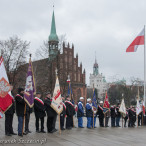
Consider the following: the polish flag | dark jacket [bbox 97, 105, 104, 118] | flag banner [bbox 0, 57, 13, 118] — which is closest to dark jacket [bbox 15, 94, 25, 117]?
flag banner [bbox 0, 57, 13, 118]

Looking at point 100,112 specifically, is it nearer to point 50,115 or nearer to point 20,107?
point 50,115

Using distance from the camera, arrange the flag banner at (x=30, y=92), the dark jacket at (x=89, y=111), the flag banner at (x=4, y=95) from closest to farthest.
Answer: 1. the flag banner at (x=4, y=95)
2. the flag banner at (x=30, y=92)
3. the dark jacket at (x=89, y=111)

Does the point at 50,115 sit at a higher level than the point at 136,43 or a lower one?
lower

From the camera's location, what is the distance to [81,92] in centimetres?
6550

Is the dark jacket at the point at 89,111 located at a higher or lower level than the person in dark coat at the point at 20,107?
lower

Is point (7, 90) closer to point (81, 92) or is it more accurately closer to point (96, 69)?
point (81, 92)

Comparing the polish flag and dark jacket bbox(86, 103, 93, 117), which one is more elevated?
the polish flag

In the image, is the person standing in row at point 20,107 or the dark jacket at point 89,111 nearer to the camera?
the person standing in row at point 20,107

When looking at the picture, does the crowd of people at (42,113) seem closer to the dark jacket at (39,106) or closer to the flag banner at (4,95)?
the dark jacket at (39,106)

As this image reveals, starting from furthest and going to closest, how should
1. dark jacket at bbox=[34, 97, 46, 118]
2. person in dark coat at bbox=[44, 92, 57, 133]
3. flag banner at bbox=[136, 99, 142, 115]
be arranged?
flag banner at bbox=[136, 99, 142, 115] < person in dark coat at bbox=[44, 92, 57, 133] < dark jacket at bbox=[34, 97, 46, 118]

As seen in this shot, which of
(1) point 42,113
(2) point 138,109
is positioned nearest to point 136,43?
(2) point 138,109

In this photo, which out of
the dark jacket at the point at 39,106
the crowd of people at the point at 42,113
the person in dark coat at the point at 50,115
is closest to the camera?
the crowd of people at the point at 42,113

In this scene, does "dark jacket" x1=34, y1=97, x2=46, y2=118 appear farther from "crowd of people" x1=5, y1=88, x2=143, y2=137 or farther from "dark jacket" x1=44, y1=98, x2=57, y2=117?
"dark jacket" x1=44, y1=98, x2=57, y2=117

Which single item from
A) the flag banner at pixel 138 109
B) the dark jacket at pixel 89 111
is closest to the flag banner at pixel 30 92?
the dark jacket at pixel 89 111
